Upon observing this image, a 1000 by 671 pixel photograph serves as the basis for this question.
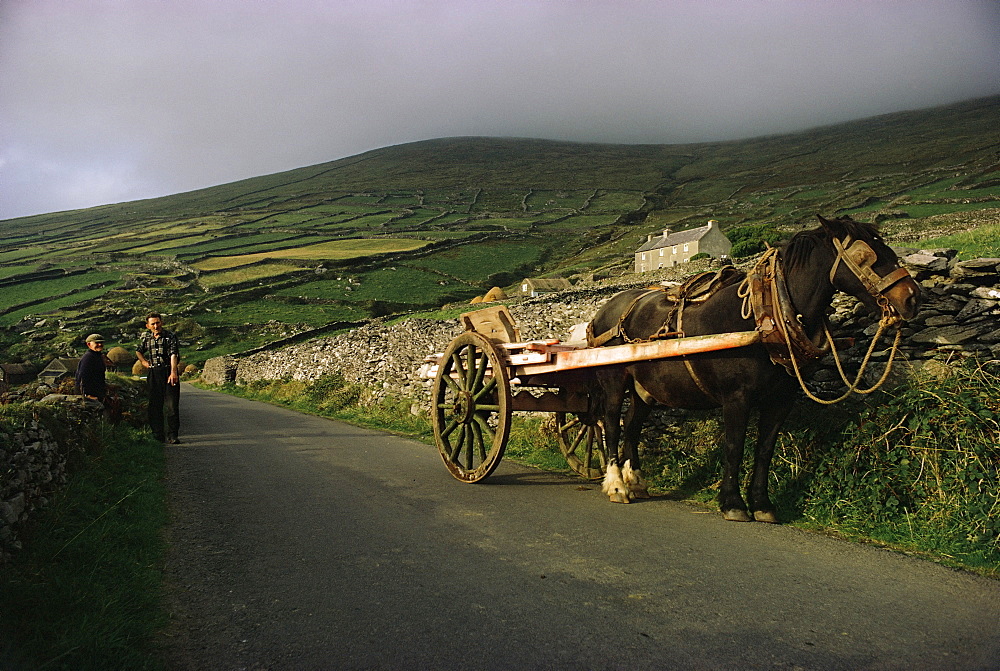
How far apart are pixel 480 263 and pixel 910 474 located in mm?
76697

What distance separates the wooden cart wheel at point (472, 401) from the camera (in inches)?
257

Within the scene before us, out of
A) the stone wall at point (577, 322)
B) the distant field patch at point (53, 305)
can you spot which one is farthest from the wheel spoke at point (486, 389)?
the distant field patch at point (53, 305)

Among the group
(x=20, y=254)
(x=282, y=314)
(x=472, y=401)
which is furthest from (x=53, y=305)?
(x=472, y=401)

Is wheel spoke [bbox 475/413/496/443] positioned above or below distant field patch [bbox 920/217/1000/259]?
below

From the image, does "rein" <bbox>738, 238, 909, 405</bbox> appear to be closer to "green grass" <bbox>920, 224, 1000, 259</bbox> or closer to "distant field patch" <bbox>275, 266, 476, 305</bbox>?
"green grass" <bbox>920, 224, 1000, 259</bbox>

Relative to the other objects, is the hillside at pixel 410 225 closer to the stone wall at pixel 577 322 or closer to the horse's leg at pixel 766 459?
the stone wall at pixel 577 322

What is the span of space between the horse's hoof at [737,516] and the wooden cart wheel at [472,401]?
2.25 m

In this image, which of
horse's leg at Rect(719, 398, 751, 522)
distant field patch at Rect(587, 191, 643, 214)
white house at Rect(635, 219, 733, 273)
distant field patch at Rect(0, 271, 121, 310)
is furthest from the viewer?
distant field patch at Rect(587, 191, 643, 214)

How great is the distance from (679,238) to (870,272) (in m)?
68.2

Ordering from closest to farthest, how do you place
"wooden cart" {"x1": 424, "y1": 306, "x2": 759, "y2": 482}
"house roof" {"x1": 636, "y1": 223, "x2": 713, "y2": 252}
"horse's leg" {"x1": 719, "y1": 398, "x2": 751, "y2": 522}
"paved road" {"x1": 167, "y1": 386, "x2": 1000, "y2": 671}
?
"paved road" {"x1": 167, "y1": 386, "x2": 1000, "y2": 671}
"horse's leg" {"x1": 719, "y1": 398, "x2": 751, "y2": 522}
"wooden cart" {"x1": 424, "y1": 306, "x2": 759, "y2": 482}
"house roof" {"x1": 636, "y1": 223, "x2": 713, "y2": 252}

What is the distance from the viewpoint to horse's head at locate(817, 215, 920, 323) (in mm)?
4305

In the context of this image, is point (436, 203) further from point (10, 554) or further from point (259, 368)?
point (10, 554)

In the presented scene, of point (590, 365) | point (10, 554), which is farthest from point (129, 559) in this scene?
point (590, 365)

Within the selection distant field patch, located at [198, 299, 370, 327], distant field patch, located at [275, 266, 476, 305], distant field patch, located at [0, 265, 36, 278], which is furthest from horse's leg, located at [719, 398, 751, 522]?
distant field patch, located at [0, 265, 36, 278]
